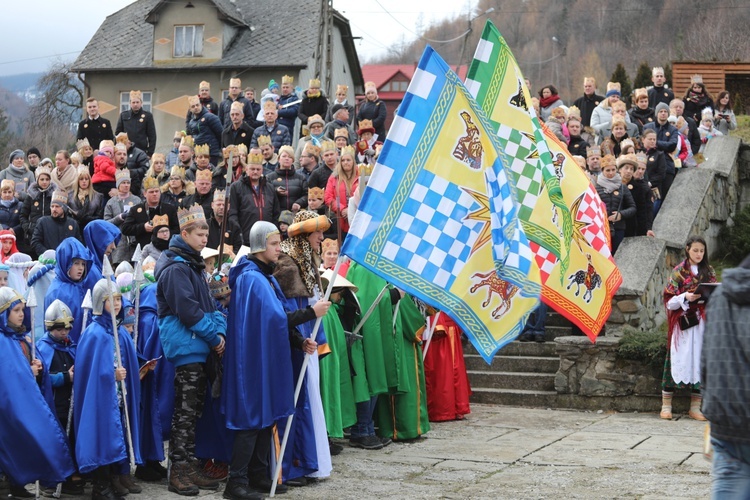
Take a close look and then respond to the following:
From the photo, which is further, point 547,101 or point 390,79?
point 390,79

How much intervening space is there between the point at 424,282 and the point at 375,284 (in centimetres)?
258

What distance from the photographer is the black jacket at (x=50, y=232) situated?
13773mm

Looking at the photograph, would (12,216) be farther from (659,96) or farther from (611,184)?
(659,96)

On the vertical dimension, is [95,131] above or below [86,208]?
above

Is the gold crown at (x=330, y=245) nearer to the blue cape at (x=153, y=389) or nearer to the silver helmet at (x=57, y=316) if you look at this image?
the blue cape at (x=153, y=389)

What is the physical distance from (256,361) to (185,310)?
1.99 feet

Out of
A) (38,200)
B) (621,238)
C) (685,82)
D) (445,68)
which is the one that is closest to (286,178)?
(38,200)

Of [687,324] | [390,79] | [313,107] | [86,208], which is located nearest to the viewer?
[687,324]

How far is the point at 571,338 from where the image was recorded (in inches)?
484

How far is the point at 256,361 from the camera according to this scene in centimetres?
765

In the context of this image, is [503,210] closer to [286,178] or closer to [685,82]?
[286,178]

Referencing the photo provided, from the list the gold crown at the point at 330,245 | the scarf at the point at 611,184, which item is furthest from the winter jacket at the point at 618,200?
the gold crown at the point at 330,245

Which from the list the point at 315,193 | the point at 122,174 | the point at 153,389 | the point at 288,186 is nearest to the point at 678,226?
the point at 315,193

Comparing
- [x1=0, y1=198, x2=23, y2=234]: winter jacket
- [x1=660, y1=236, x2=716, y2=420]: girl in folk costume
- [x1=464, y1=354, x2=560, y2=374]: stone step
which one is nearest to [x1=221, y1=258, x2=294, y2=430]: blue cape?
[x1=660, y1=236, x2=716, y2=420]: girl in folk costume
